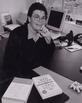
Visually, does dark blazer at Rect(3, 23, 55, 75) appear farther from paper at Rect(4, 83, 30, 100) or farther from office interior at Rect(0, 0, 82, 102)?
paper at Rect(4, 83, 30, 100)

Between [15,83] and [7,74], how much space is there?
36 cm

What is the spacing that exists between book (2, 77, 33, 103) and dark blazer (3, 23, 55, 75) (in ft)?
1.28

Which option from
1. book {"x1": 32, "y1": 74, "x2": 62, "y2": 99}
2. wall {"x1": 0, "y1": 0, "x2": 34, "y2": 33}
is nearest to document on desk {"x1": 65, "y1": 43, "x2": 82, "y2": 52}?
book {"x1": 32, "y1": 74, "x2": 62, "y2": 99}

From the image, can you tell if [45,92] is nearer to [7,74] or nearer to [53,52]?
[7,74]

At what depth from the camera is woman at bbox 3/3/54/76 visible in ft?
4.90

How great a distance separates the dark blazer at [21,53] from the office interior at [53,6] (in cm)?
24

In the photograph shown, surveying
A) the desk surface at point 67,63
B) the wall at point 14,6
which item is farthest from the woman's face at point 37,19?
the wall at point 14,6

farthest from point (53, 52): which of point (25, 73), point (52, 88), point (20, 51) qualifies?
point (52, 88)

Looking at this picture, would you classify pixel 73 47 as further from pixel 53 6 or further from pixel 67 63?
pixel 53 6

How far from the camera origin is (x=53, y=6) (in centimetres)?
266

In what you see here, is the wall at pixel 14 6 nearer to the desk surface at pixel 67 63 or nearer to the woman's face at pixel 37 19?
Answer: the woman's face at pixel 37 19

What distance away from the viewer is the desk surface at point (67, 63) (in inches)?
51.8

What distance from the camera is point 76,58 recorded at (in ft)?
5.27

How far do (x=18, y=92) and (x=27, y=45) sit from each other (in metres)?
0.70
